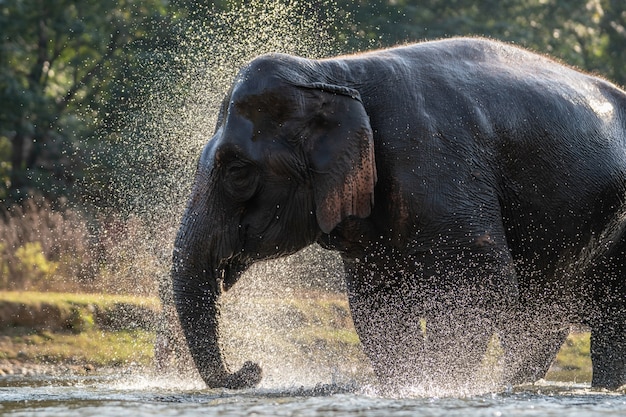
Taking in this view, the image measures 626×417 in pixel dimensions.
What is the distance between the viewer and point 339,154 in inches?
327

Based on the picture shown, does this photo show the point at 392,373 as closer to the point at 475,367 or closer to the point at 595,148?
the point at 475,367

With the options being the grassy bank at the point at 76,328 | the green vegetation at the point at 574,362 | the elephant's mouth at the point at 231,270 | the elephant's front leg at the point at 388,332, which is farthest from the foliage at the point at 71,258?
the elephant's mouth at the point at 231,270

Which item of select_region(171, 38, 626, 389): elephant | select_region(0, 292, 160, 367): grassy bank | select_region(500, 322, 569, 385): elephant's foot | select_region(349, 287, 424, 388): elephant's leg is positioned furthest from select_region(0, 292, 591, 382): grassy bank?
select_region(171, 38, 626, 389): elephant

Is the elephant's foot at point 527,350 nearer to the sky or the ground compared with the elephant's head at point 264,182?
nearer to the ground

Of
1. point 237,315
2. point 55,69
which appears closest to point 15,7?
point 55,69

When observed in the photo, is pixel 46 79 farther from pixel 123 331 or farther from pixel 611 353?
pixel 611 353

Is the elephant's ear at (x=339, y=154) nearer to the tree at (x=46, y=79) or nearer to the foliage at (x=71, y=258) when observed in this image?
the foliage at (x=71, y=258)

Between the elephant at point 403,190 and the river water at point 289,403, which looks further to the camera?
the elephant at point 403,190

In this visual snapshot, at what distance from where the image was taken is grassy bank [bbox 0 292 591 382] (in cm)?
1298

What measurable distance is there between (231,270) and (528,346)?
9.14 ft

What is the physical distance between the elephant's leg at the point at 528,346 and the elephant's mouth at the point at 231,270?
176 cm

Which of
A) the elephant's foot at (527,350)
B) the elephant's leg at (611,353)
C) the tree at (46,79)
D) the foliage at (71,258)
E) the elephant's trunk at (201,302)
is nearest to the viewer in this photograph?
the elephant's trunk at (201,302)

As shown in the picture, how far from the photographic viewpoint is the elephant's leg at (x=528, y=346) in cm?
965

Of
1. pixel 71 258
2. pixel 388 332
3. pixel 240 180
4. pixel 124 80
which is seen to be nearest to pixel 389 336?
pixel 388 332
